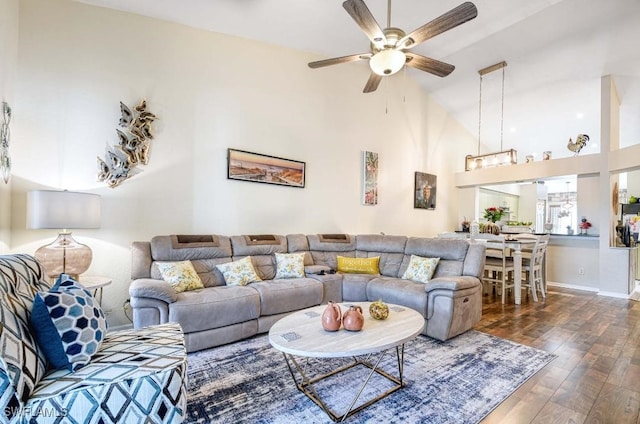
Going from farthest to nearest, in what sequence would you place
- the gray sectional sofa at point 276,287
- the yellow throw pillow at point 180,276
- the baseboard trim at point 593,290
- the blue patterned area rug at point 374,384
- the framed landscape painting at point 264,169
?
the baseboard trim at point 593,290, the framed landscape painting at point 264,169, the yellow throw pillow at point 180,276, the gray sectional sofa at point 276,287, the blue patterned area rug at point 374,384

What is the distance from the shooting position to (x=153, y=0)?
9.96 ft

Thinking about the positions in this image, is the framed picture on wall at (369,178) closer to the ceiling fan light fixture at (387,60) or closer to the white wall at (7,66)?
the ceiling fan light fixture at (387,60)

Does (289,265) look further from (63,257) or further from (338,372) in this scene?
(63,257)

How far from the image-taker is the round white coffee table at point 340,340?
65.6 inches

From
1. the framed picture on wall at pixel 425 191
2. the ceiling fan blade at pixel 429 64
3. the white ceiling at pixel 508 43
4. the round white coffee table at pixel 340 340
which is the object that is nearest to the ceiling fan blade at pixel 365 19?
the ceiling fan blade at pixel 429 64

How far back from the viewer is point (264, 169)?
4.09 m

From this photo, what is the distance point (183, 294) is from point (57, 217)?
1.15 m

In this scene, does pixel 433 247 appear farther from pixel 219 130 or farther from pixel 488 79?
pixel 488 79

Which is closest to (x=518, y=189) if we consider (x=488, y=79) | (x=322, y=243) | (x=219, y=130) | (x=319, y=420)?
(x=488, y=79)

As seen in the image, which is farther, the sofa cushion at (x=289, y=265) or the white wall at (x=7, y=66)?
the sofa cushion at (x=289, y=265)

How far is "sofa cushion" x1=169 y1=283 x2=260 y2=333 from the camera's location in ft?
8.23

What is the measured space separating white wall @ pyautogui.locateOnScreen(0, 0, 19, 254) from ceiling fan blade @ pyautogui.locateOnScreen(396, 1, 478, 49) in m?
3.18

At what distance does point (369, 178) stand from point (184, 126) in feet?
9.96

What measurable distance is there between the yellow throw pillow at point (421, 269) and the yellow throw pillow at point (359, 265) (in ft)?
1.50
